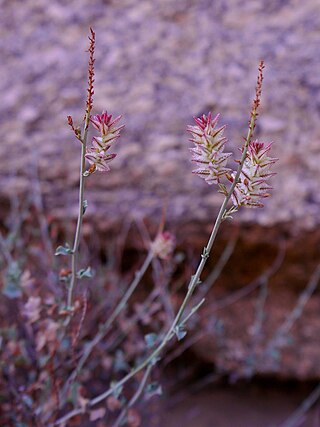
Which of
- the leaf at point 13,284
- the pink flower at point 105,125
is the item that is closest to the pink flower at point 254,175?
the pink flower at point 105,125

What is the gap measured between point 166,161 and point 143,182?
0.09 m

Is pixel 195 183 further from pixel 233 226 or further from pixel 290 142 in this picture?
pixel 290 142

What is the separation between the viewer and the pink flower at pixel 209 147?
0.71m

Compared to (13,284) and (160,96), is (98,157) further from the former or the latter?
(160,96)

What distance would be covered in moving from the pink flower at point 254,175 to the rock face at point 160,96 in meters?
0.84

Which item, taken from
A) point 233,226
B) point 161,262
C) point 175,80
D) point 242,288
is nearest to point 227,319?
point 242,288

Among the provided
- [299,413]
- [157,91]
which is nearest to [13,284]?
[157,91]

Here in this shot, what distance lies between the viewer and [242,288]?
1896 mm

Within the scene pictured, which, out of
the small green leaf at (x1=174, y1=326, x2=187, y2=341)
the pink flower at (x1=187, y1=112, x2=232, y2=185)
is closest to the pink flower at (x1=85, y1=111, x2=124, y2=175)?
the pink flower at (x1=187, y1=112, x2=232, y2=185)

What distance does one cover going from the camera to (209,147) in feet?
2.34

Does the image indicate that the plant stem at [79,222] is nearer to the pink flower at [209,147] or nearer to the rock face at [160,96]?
the pink flower at [209,147]

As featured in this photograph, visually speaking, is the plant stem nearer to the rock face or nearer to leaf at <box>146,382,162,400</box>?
leaf at <box>146,382,162,400</box>

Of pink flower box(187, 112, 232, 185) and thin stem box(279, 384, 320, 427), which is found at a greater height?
pink flower box(187, 112, 232, 185)

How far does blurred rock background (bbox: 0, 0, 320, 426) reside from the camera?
1.57m
